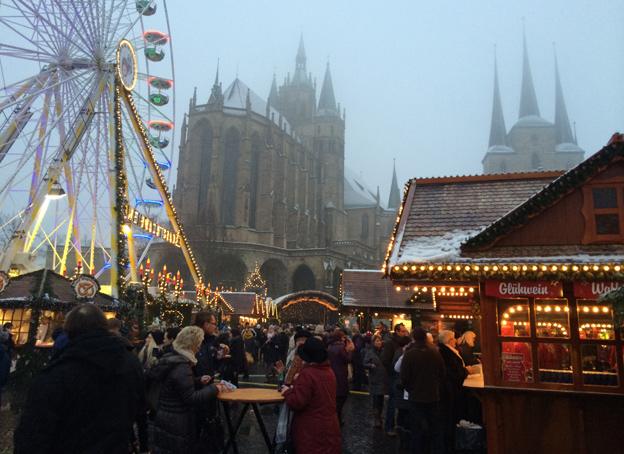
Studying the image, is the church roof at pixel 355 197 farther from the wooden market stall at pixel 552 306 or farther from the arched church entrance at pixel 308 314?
the wooden market stall at pixel 552 306

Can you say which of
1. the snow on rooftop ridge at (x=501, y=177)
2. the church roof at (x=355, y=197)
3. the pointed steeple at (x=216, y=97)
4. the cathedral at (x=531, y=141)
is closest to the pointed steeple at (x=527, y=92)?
the cathedral at (x=531, y=141)

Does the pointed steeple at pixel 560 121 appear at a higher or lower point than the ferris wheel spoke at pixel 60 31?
higher

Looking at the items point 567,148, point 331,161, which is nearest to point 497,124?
point 567,148

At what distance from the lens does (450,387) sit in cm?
650

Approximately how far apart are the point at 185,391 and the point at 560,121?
266 feet

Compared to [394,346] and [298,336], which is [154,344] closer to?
[298,336]

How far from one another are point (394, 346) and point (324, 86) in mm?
68083

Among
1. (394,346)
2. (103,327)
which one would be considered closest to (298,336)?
(394,346)

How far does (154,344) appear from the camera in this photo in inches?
272

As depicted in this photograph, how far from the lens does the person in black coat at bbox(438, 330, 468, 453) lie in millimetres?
6527

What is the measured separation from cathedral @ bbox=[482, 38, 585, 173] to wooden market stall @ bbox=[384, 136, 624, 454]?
69.7 m

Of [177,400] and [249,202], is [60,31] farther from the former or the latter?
[249,202]

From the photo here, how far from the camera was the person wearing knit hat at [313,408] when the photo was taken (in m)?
4.04

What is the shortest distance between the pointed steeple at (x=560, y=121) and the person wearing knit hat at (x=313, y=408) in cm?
7875
